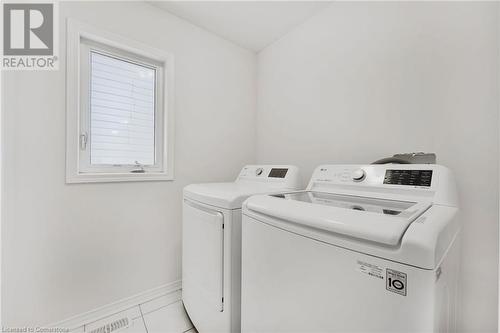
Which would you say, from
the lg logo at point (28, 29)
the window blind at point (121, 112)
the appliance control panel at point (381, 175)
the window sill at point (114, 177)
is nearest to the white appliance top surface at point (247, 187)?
the appliance control panel at point (381, 175)

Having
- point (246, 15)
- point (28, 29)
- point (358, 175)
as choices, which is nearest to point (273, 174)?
point (358, 175)

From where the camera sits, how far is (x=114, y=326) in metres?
1.43

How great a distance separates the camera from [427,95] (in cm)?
120

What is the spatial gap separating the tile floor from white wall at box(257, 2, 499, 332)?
1.45 m

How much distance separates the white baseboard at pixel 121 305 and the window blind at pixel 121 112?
3.32ft

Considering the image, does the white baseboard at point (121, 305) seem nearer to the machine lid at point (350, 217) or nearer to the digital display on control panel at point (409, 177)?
the machine lid at point (350, 217)

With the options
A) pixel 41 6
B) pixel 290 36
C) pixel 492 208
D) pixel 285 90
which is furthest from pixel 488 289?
pixel 41 6

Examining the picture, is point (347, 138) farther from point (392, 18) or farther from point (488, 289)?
point (488, 289)

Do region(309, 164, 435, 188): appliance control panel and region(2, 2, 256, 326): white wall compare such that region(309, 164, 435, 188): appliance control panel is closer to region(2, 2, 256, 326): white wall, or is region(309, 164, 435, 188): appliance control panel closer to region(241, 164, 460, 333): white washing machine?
region(241, 164, 460, 333): white washing machine

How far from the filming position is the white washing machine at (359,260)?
1.76ft

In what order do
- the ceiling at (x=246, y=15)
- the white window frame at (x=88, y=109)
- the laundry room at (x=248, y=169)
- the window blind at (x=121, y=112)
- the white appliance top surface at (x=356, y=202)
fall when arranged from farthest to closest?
the ceiling at (x=246, y=15)
the window blind at (x=121, y=112)
the white window frame at (x=88, y=109)
the white appliance top surface at (x=356, y=202)
the laundry room at (x=248, y=169)

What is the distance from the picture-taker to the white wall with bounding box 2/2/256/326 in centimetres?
125

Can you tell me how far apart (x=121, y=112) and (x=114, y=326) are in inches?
58.3

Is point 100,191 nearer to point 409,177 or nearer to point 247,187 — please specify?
point 247,187
